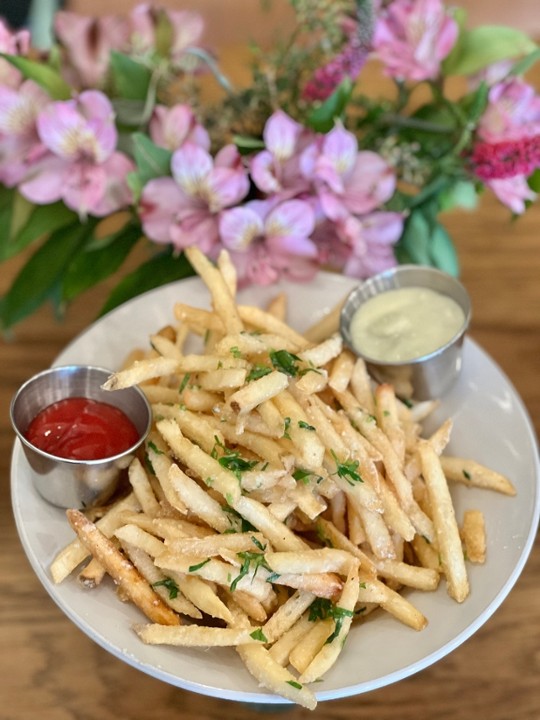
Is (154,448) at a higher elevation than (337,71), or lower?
lower

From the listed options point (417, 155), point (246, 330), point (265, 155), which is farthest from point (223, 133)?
point (246, 330)

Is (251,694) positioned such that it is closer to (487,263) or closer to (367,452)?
(367,452)

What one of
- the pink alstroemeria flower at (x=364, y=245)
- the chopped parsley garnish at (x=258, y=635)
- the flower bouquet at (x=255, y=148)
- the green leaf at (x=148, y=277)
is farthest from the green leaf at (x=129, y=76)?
the chopped parsley garnish at (x=258, y=635)

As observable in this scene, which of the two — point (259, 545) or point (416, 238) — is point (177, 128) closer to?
point (416, 238)

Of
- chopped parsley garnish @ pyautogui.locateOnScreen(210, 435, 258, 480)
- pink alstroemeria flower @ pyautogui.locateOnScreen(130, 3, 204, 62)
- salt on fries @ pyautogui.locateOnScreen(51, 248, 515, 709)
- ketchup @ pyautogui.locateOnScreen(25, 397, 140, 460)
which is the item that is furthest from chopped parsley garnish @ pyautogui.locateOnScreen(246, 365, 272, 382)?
pink alstroemeria flower @ pyautogui.locateOnScreen(130, 3, 204, 62)

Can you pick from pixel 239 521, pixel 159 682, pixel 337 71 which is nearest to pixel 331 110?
pixel 337 71
